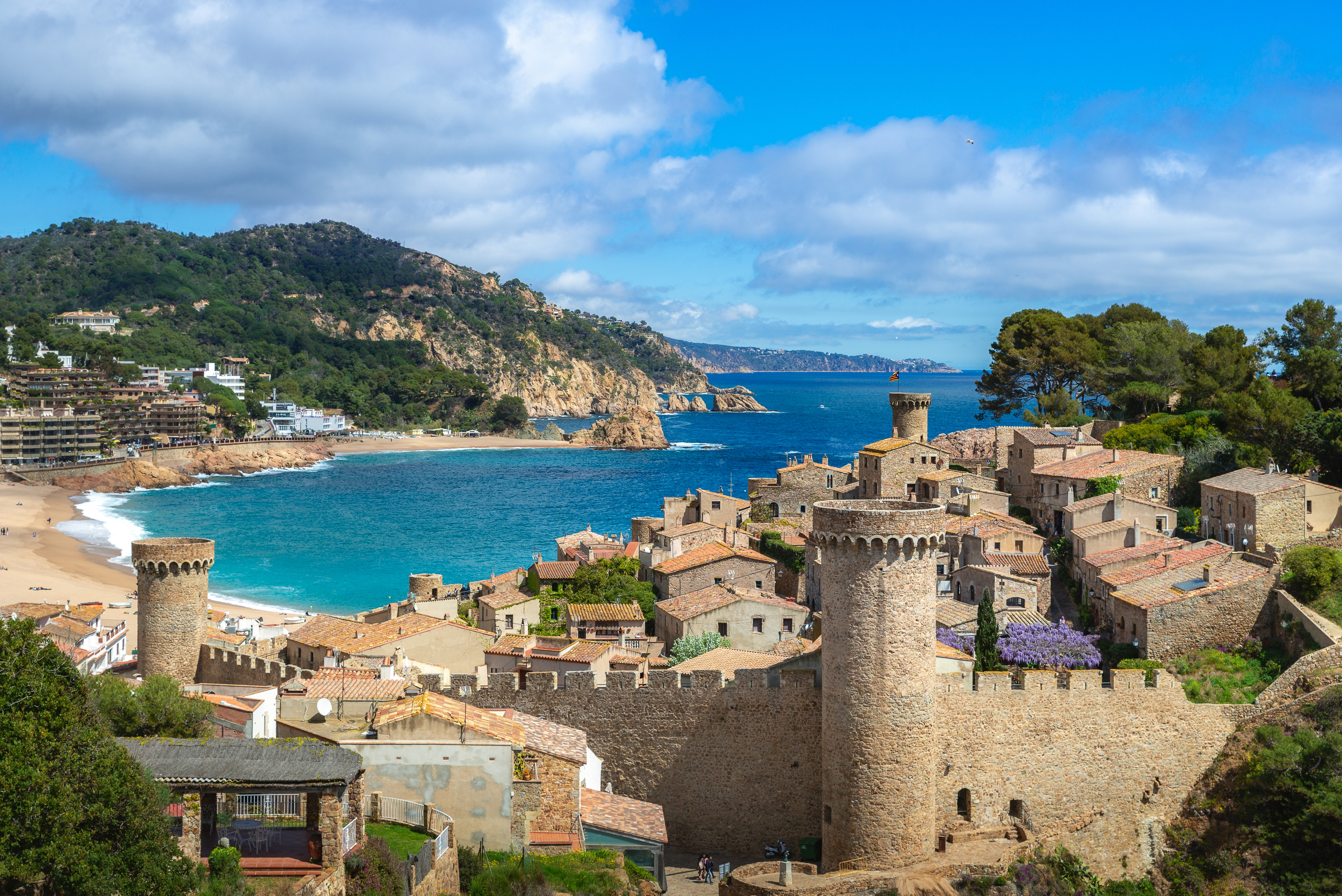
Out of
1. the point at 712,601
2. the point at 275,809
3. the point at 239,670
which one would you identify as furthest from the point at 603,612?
the point at 275,809

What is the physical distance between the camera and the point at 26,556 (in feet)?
185

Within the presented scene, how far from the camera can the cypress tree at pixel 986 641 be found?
2461cm

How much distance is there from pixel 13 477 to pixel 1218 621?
94.3 m

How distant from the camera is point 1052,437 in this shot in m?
41.2

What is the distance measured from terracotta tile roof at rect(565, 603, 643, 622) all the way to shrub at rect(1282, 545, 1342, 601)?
16106 millimetres

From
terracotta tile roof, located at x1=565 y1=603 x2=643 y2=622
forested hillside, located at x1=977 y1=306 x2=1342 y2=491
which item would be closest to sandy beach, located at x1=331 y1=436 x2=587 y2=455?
forested hillside, located at x1=977 y1=306 x2=1342 y2=491

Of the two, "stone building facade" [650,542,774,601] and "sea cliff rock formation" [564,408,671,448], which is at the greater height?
"sea cliff rock formation" [564,408,671,448]

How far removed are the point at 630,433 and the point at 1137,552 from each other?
112186 mm

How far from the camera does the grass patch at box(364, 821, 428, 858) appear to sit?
1330cm

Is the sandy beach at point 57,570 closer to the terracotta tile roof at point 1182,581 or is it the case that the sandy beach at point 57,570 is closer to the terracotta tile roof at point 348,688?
the terracotta tile roof at point 348,688

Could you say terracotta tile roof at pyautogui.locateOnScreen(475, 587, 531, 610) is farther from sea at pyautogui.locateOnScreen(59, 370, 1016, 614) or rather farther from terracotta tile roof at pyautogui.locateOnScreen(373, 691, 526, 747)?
terracotta tile roof at pyautogui.locateOnScreen(373, 691, 526, 747)

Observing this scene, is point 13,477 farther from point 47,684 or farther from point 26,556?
point 47,684

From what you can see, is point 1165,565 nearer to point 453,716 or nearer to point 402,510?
point 453,716

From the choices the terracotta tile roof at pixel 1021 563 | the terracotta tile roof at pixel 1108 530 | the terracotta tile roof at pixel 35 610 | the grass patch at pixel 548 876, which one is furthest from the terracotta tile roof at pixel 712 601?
the terracotta tile roof at pixel 35 610
